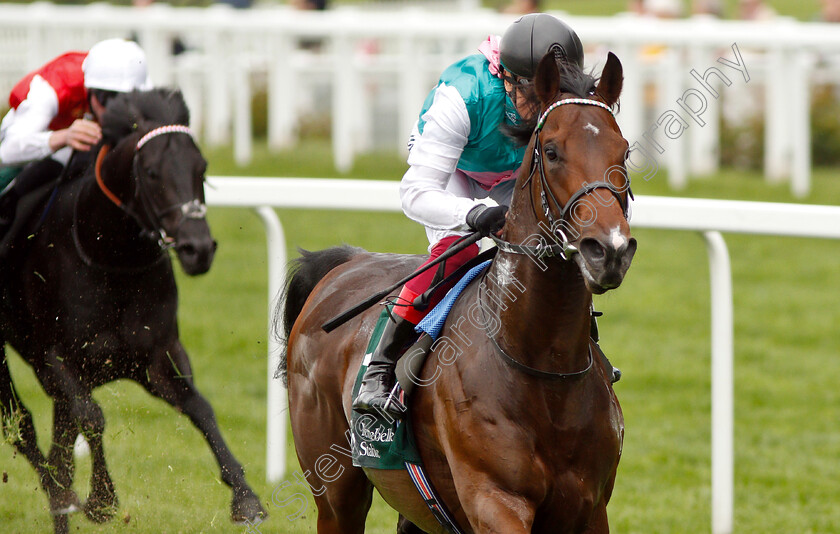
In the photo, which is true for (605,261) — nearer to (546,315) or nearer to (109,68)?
(546,315)

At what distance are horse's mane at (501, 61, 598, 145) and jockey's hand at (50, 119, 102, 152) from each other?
7.49 ft

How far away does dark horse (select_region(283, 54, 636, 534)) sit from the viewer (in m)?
2.63

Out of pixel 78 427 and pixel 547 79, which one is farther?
pixel 78 427

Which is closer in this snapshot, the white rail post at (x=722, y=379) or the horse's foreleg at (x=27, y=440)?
the white rail post at (x=722, y=379)

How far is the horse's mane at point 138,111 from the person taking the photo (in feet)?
15.1

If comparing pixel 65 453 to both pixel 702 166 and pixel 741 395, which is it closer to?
pixel 741 395

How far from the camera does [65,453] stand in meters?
4.42

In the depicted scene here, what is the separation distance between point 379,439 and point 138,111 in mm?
2025

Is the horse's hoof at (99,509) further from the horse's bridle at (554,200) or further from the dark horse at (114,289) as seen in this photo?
the horse's bridle at (554,200)

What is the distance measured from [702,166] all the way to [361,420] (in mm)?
8728

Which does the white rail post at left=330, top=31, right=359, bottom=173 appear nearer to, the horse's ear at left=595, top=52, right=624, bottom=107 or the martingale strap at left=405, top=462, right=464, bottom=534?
the martingale strap at left=405, top=462, right=464, bottom=534

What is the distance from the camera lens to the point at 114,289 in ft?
14.8

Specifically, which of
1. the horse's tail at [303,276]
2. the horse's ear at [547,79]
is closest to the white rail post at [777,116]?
the horse's tail at [303,276]

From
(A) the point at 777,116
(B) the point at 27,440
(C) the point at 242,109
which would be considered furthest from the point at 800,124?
(B) the point at 27,440
